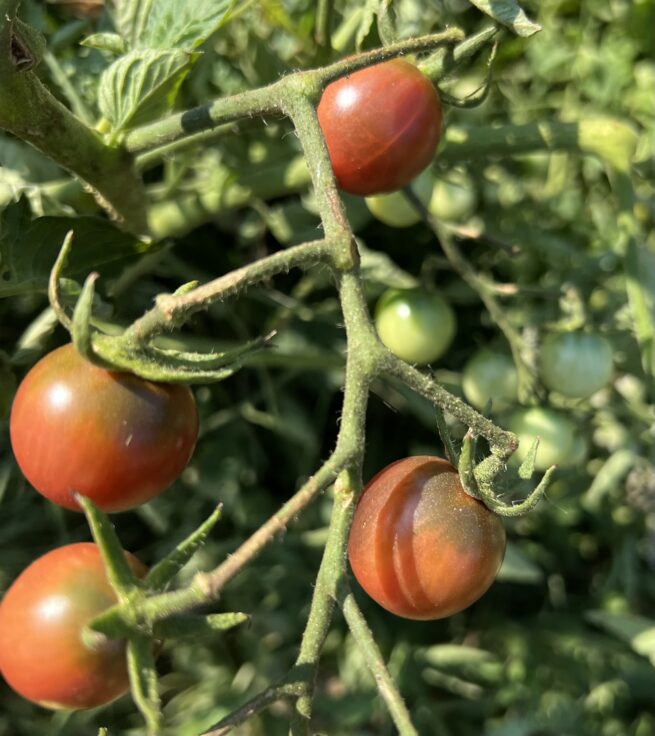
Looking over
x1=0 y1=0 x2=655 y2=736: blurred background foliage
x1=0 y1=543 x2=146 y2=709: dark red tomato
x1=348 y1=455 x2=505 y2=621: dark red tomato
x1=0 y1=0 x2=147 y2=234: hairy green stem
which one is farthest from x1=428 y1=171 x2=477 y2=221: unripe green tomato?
x1=0 y1=543 x2=146 y2=709: dark red tomato

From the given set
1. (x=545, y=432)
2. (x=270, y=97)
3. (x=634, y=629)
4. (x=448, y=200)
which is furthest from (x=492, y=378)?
(x=270, y=97)

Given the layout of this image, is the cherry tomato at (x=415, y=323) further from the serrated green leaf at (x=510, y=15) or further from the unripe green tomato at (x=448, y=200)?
the serrated green leaf at (x=510, y=15)

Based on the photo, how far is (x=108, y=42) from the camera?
72 cm

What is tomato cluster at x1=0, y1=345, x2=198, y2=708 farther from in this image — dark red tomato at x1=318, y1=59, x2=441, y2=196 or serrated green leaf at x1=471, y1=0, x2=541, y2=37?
serrated green leaf at x1=471, y1=0, x2=541, y2=37

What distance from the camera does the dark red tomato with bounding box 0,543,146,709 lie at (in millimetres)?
530

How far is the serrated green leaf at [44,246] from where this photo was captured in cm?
73

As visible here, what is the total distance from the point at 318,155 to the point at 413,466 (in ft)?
0.78

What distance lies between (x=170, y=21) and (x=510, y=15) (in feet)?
1.01

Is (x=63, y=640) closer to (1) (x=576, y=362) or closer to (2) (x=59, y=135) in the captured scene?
(2) (x=59, y=135)

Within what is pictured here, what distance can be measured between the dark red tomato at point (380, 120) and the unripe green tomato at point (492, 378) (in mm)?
347

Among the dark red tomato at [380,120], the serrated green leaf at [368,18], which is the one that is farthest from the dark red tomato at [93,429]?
the serrated green leaf at [368,18]

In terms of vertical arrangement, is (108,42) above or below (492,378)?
above

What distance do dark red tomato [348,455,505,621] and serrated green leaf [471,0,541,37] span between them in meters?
0.37

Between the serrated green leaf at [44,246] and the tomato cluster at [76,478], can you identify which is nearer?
the tomato cluster at [76,478]
